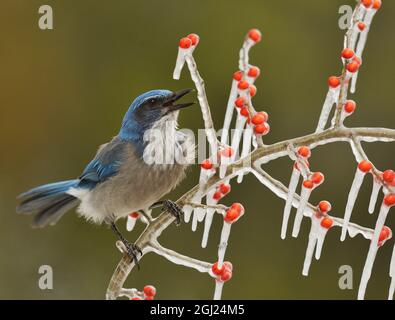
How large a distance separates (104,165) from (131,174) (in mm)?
256

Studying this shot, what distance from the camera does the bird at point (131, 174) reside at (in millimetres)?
4613

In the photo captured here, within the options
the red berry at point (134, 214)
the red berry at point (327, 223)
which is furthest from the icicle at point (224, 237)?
the red berry at point (134, 214)

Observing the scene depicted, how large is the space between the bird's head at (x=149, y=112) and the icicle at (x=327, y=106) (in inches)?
54.3

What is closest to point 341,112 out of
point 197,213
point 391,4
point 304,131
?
point 197,213

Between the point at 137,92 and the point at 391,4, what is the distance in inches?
104

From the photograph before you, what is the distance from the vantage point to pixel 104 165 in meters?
5.00

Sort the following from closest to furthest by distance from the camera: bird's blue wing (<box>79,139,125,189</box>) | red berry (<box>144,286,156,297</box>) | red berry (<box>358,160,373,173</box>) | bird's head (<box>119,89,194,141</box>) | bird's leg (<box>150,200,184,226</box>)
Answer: red berry (<box>358,160,373,173</box>), red berry (<box>144,286,156,297</box>), bird's leg (<box>150,200,184,226</box>), bird's head (<box>119,89,194,141</box>), bird's blue wing (<box>79,139,125,189</box>)

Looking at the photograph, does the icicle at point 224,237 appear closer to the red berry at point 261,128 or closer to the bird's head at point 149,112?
the red berry at point 261,128

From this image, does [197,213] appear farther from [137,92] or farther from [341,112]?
[137,92]

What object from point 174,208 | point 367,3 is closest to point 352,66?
point 367,3

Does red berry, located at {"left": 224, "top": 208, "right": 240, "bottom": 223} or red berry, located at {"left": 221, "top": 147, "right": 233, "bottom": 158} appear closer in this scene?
red berry, located at {"left": 224, "top": 208, "right": 240, "bottom": 223}

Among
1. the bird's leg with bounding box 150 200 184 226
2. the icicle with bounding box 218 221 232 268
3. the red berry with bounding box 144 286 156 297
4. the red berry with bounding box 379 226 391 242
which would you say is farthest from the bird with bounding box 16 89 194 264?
the red berry with bounding box 379 226 391 242

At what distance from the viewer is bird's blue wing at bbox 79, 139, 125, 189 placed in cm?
493

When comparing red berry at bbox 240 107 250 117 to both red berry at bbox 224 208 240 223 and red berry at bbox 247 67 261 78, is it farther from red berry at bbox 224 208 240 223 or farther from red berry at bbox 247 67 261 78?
red berry at bbox 224 208 240 223
